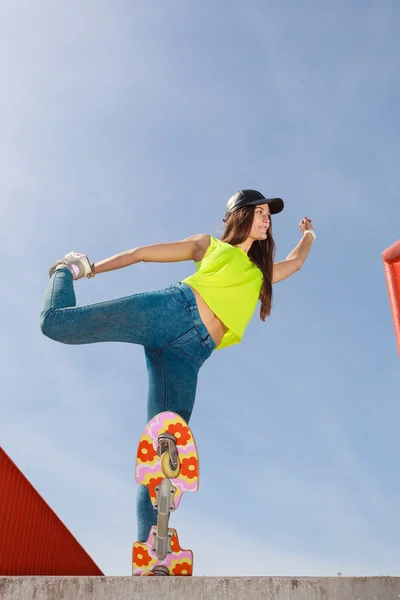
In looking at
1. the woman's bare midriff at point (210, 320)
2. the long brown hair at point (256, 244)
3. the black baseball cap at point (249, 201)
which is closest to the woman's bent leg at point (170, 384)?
the woman's bare midriff at point (210, 320)

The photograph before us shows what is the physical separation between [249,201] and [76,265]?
4.87 ft

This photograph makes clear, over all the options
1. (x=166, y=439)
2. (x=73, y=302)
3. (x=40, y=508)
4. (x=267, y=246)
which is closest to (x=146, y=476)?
(x=166, y=439)

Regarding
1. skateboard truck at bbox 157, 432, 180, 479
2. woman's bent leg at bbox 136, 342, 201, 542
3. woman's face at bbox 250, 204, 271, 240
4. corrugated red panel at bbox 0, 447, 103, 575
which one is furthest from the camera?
corrugated red panel at bbox 0, 447, 103, 575

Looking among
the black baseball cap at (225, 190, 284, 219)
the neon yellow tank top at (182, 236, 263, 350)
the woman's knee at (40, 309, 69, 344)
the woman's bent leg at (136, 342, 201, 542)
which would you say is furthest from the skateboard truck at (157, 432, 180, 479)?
the black baseball cap at (225, 190, 284, 219)

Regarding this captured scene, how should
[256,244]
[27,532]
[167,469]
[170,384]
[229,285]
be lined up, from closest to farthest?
[167,469] < [170,384] < [229,285] < [256,244] < [27,532]

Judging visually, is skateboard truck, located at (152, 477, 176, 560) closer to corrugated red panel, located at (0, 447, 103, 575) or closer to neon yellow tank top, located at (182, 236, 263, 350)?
neon yellow tank top, located at (182, 236, 263, 350)

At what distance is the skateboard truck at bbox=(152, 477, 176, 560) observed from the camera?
3002mm

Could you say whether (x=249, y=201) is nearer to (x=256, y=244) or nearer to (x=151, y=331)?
(x=256, y=244)

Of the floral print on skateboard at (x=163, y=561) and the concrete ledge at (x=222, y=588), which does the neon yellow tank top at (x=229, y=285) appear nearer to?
the floral print on skateboard at (x=163, y=561)

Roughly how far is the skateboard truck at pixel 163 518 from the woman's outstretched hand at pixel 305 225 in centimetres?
264

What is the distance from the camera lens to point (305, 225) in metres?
4.88

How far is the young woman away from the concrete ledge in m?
0.77

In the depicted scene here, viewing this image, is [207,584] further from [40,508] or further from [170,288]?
[40,508]

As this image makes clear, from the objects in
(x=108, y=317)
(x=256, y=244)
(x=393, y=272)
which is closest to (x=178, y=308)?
(x=108, y=317)
